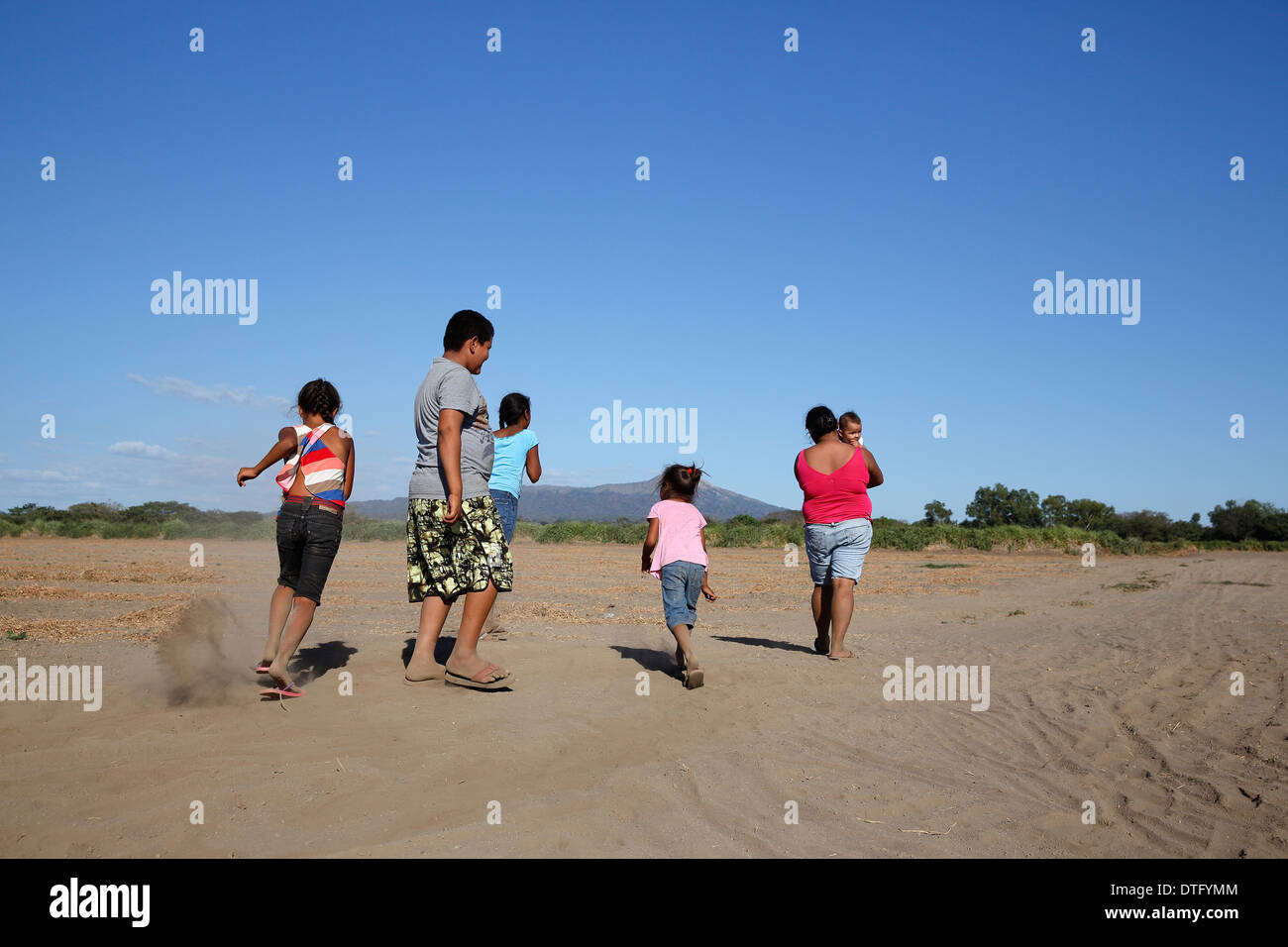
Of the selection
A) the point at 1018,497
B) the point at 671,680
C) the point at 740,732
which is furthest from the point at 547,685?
the point at 1018,497

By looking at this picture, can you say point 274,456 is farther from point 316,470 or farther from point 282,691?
point 282,691

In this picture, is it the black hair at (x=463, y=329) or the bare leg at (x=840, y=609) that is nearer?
the black hair at (x=463, y=329)

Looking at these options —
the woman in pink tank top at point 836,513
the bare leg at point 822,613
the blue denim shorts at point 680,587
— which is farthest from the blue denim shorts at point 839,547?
the blue denim shorts at point 680,587

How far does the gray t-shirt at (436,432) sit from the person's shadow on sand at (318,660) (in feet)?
5.73

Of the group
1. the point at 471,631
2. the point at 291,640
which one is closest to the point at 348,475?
the point at 291,640

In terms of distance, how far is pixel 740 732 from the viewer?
16.1 feet

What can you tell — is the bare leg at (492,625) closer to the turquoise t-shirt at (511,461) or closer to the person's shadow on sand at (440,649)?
the person's shadow on sand at (440,649)

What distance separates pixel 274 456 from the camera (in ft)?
18.0

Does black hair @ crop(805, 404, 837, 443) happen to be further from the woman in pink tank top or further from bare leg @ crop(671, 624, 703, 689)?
bare leg @ crop(671, 624, 703, 689)

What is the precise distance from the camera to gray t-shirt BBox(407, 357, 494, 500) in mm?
5238

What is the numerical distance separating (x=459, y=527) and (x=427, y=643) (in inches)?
34.8

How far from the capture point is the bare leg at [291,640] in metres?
5.04
